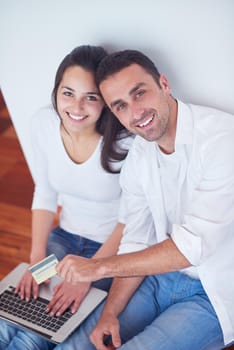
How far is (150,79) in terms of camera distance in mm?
1218

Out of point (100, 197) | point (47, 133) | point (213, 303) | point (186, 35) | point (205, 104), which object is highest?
point (186, 35)

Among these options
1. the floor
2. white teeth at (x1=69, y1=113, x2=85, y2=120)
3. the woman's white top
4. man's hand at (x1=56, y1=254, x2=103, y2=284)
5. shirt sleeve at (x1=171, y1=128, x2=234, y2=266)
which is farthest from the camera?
the floor

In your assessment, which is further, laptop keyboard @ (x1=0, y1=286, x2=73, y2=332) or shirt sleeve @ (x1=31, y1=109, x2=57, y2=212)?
shirt sleeve @ (x1=31, y1=109, x2=57, y2=212)

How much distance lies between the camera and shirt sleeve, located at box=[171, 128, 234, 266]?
115 cm

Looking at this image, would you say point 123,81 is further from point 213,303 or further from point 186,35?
point 213,303

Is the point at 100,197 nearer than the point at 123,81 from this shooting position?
No

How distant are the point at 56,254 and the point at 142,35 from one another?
0.72 metres

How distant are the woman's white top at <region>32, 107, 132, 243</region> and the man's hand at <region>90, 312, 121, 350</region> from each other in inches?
12.1

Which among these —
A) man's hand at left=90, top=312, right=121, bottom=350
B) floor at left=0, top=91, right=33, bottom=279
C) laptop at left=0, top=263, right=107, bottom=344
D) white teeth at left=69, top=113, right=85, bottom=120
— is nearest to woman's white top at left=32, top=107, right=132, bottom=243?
white teeth at left=69, top=113, right=85, bottom=120

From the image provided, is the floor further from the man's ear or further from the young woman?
the man's ear

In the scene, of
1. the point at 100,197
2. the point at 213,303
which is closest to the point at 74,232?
the point at 100,197

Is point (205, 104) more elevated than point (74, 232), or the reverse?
point (205, 104)

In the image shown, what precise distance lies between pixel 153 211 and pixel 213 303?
29 centimetres

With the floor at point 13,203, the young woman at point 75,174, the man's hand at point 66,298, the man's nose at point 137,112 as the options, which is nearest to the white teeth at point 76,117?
the young woman at point 75,174
